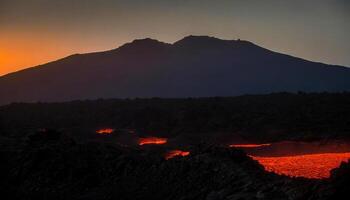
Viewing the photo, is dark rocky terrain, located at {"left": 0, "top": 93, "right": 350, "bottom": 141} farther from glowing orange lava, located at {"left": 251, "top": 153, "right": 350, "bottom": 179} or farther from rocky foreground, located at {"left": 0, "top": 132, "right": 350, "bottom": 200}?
rocky foreground, located at {"left": 0, "top": 132, "right": 350, "bottom": 200}

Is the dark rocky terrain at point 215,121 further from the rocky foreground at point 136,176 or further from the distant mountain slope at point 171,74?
the distant mountain slope at point 171,74

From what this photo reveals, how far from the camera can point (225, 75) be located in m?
158

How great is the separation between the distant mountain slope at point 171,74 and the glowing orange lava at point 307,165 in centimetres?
11842

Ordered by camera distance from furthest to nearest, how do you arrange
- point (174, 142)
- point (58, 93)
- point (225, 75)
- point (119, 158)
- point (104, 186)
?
point (225, 75) < point (58, 93) < point (174, 142) < point (119, 158) < point (104, 186)

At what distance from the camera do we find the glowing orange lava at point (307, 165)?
17.1 m

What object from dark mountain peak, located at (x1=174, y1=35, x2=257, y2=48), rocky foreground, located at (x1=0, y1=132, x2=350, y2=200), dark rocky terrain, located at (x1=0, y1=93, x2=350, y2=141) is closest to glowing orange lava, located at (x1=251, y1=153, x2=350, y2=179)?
rocky foreground, located at (x1=0, y1=132, x2=350, y2=200)

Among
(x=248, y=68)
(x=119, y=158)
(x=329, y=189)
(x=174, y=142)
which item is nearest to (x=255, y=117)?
(x=174, y=142)

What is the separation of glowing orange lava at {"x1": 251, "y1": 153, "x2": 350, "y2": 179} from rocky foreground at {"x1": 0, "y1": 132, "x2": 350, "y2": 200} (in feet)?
6.28

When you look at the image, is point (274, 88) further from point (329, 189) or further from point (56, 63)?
point (329, 189)

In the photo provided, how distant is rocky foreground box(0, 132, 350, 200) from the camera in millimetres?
12102

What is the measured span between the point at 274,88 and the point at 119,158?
13782 cm

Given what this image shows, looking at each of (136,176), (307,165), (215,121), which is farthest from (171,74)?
(136,176)

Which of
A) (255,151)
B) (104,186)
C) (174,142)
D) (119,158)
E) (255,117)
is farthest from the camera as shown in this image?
(255,117)

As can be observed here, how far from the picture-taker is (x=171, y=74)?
15788cm
